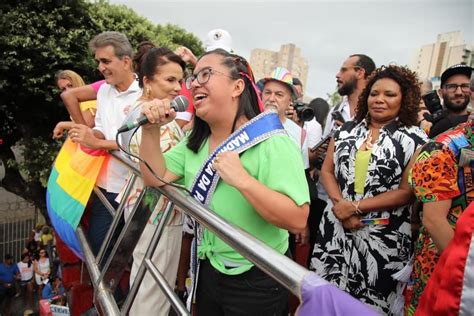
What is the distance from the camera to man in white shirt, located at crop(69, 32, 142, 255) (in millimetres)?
2727

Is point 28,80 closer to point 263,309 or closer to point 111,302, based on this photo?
point 111,302

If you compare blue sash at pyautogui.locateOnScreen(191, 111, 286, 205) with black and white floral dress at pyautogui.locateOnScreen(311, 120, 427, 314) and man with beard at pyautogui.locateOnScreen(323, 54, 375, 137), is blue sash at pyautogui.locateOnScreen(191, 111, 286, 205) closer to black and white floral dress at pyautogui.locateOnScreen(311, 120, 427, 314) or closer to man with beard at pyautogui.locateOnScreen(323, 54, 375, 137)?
black and white floral dress at pyautogui.locateOnScreen(311, 120, 427, 314)

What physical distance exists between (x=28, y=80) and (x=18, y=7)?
5.32 feet

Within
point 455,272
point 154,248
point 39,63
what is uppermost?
point 39,63

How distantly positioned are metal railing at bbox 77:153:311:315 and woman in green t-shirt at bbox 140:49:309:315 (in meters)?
0.14

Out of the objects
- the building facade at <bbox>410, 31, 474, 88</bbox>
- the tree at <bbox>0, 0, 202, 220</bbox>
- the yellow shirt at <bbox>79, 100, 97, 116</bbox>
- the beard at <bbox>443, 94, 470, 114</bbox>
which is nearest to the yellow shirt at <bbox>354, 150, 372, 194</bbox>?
the beard at <bbox>443, 94, 470, 114</bbox>

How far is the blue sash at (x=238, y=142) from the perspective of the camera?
1.51m

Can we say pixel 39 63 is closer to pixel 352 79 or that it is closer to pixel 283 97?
pixel 283 97

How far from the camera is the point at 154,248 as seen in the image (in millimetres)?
1746

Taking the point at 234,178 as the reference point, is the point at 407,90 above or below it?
above

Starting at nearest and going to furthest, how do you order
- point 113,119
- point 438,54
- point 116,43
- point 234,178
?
point 234,178
point 113,119
point 116,43
point 438,54

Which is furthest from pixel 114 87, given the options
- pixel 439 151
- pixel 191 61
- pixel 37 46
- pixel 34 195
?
pixel 34 195

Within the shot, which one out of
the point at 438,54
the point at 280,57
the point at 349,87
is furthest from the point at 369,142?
the point at 280,57

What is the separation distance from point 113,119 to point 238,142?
1612 millimetres
